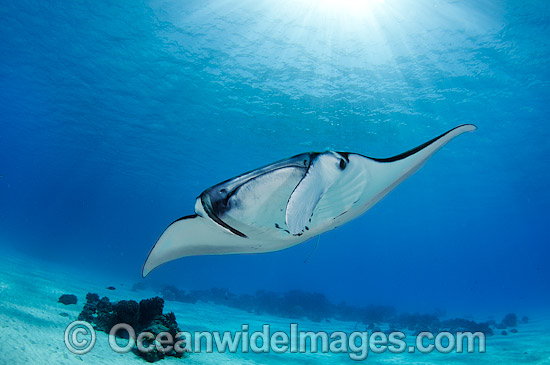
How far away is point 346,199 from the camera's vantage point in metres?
2.24

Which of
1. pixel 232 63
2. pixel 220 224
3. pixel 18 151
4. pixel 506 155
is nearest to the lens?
pixel 220 224

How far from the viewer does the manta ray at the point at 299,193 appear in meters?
1.73

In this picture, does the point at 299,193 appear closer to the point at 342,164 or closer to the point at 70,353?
the point at 342,164

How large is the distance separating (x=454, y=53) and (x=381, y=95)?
3.79 metres

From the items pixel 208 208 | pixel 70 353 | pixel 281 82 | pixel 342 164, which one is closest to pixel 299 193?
pixel 342 164

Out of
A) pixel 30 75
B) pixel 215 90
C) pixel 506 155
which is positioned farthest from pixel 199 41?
pixel 506 155

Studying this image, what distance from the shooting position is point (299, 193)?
5.13 feet

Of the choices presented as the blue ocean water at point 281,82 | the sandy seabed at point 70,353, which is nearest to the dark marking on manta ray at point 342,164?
the sandy seabed at point 70,353

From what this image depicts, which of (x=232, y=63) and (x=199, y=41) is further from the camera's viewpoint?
(x=232, y=63)

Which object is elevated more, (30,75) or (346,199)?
(30,75)

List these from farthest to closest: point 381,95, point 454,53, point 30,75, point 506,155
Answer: point 506,155 → point 30,75 → point 381,95 → point 454,53

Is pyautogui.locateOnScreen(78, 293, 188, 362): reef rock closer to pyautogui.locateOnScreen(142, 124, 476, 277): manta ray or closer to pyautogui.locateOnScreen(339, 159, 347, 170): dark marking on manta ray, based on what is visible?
pyautogui.locateOnScreen(142, 124, 476, 277): manta ray

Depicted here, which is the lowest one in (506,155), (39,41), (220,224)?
(220,224)

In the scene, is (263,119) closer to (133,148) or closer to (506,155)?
(133,148)
